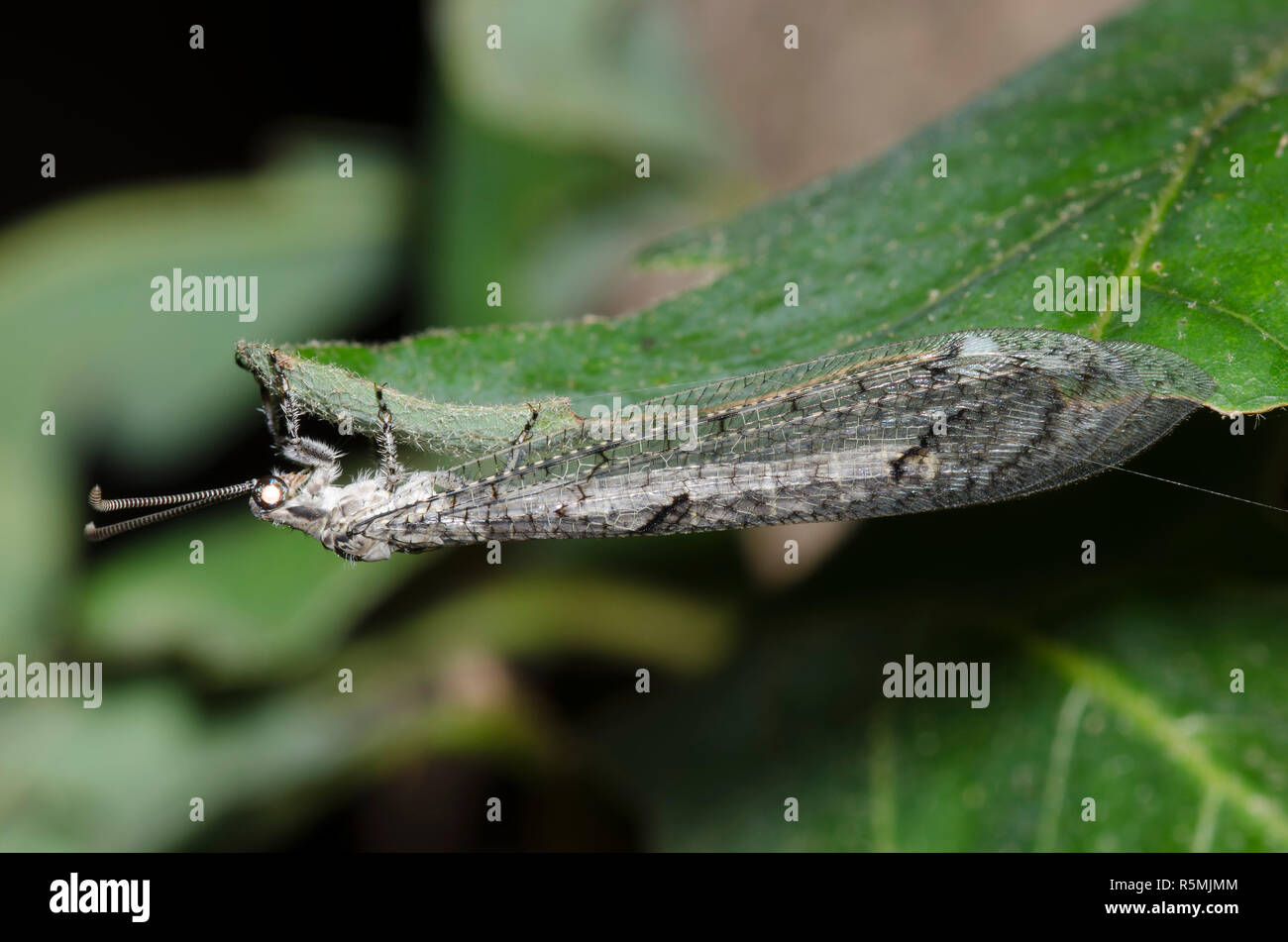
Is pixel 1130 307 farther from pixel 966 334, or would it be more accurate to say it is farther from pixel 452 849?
pixel 452 849

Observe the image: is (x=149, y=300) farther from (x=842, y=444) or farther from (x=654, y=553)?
(x=842, y=444)

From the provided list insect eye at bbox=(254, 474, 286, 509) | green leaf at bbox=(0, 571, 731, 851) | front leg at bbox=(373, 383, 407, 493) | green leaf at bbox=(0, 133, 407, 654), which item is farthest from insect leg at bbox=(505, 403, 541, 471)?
green leaf at bbox=(0, 133, 407, 654)

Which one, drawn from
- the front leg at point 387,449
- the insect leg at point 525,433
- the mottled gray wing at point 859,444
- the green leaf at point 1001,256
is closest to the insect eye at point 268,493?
the front leg at point 387,449

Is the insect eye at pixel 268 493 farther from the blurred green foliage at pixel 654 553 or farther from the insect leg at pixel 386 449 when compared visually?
the blurred green foliage at pixel 654 553

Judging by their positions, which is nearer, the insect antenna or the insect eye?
the insect antenna

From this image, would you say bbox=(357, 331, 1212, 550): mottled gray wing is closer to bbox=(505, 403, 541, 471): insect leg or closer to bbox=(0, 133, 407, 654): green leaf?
bbox=(505, 403, 541, 471): insect leg

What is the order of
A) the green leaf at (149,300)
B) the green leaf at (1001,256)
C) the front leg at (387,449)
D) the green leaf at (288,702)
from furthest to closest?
the green leaf at (149,300), the green leaf at (288,702), the front leg at (387,449), the green leaf at (1001,256)
